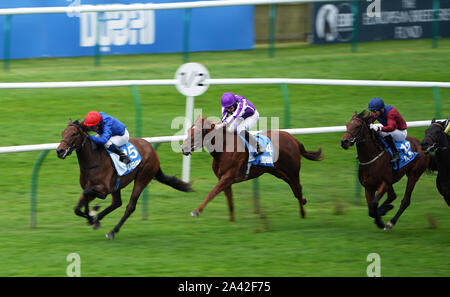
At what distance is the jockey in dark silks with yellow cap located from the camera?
8.63m

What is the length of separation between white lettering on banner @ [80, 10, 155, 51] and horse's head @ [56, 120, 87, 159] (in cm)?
551

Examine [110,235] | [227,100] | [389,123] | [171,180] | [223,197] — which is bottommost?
[110,235]

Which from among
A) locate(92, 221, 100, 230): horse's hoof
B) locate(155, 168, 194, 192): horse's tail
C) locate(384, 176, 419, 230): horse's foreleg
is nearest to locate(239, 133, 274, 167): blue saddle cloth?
locate(155, 168, 194, 192): horse's tail

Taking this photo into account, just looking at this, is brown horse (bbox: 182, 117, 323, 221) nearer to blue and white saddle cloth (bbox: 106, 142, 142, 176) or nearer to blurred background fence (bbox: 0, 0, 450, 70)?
blue and white saddle cloth (bbox: 106, 142, 142, 176)

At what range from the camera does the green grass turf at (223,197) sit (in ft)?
24.6

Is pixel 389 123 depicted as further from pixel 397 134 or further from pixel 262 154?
pixel 262 154

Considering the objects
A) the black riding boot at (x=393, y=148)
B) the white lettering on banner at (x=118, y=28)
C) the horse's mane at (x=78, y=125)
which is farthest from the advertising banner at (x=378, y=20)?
the horse's mane at (x=78, y=125)

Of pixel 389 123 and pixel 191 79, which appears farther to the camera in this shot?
pixel 191 79

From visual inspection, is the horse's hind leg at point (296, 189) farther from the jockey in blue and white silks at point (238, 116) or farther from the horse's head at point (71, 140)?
the horse's head at point (71, 140)

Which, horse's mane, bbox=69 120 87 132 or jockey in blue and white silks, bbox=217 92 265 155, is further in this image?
jockey in blue and white silks, bbox=217 92 265 155

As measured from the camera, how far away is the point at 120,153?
324 inches

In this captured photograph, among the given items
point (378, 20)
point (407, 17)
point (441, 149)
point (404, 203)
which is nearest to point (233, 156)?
point (404, 203)

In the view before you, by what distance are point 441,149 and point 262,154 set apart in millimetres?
1948
